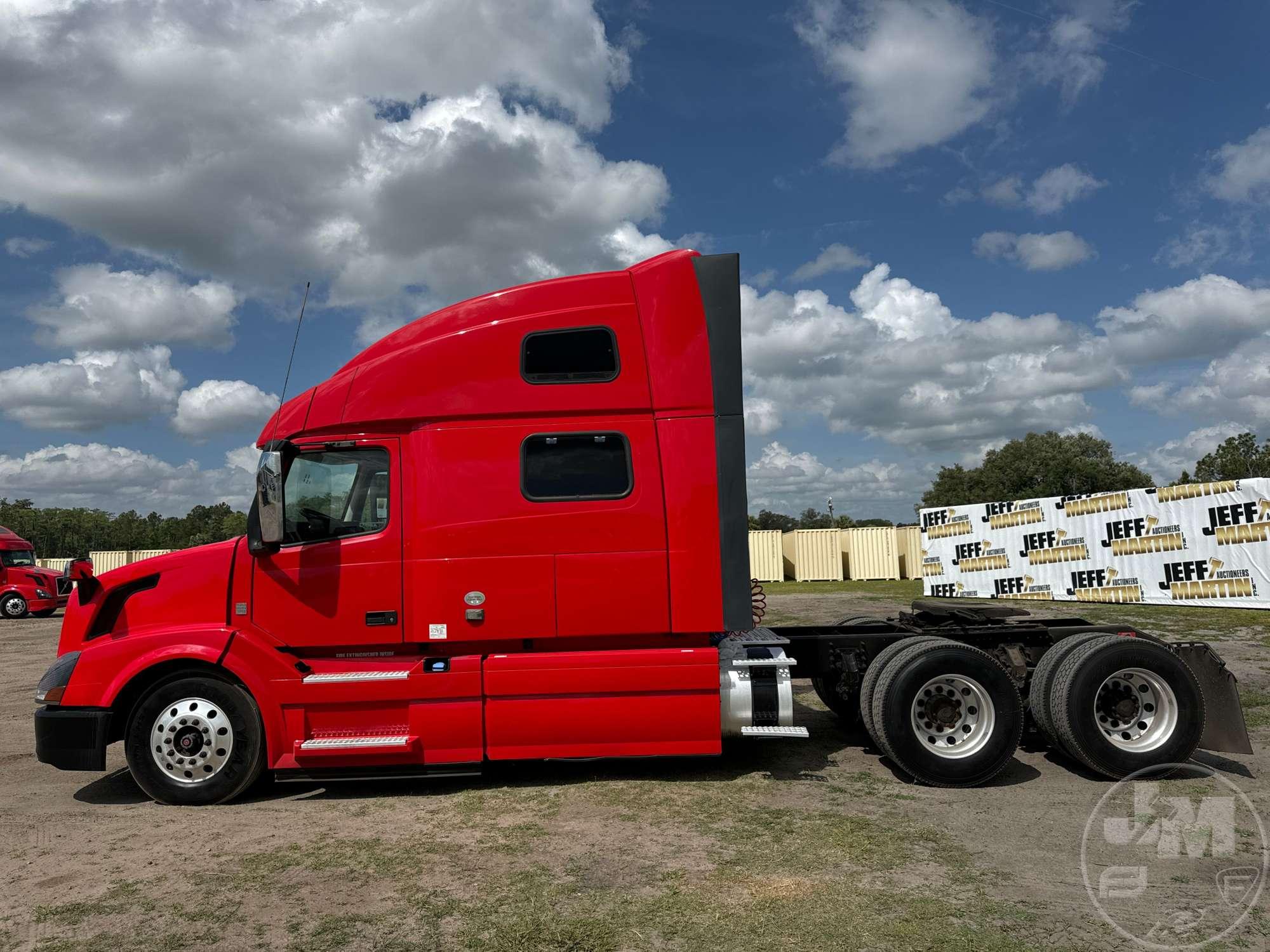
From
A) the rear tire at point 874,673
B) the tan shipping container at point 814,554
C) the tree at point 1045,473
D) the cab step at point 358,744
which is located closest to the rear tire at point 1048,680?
the rear tire at point 874,673

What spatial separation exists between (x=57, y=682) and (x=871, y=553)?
33.5 m

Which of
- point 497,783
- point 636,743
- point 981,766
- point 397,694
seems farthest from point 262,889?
point 981,766

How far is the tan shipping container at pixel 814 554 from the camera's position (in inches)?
1436

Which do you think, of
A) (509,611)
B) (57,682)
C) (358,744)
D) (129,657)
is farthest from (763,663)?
(57,682)

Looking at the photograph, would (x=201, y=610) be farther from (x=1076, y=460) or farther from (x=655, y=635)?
(x=1076, y=460)

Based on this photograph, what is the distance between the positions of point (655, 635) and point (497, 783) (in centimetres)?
170

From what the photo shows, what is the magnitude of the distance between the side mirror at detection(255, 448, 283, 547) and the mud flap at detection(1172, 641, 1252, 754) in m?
7.02

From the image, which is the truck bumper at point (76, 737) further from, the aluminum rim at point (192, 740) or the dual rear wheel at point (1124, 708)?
the dual rear wheel at point (1124, 708)

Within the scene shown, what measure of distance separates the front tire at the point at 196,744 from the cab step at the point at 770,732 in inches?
141

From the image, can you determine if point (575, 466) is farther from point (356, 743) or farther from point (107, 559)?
point (107, 559)

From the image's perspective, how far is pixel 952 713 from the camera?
20.2ft

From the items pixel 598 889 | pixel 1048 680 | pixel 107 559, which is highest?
pixel 107 559

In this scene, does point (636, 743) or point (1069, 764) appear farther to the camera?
point (1069, 764)

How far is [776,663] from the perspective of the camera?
6191mm
